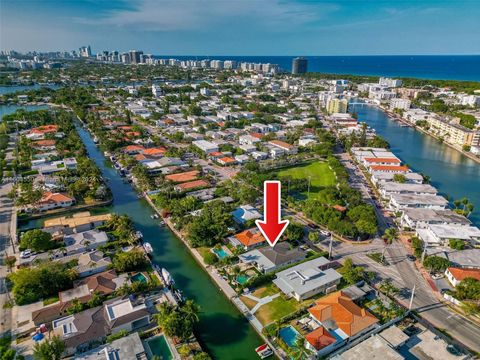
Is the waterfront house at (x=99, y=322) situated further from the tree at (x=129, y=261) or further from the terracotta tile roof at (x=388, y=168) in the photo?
the terracotta tile roof at (x=388, y=168)

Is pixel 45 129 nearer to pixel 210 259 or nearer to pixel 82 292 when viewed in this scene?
pixel 82 292

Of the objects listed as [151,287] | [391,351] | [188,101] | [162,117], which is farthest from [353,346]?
[188,101]

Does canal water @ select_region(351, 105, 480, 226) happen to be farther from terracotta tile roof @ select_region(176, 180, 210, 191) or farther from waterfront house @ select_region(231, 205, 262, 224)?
terracotta tile roof @ select_region(176, 180, 210, 191)

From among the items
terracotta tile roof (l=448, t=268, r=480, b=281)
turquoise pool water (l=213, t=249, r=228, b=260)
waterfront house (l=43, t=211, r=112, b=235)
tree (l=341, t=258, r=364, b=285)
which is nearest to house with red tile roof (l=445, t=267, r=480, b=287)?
terracotta tile roof (l=448, t=268, r=480, b=281)

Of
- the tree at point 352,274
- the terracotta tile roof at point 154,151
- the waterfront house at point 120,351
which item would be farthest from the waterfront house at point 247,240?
the terracotta tile roof at point 154,151

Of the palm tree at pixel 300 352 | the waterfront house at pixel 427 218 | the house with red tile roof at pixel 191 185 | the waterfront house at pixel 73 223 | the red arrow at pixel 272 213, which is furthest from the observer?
the house with red tile roof at pixel 191 185

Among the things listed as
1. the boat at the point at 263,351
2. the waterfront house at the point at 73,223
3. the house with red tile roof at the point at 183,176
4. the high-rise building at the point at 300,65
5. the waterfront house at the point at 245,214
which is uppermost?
the high-rise building at the point at 300,65

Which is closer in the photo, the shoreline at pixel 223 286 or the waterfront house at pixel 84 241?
the shoreline at pixel 223 286
